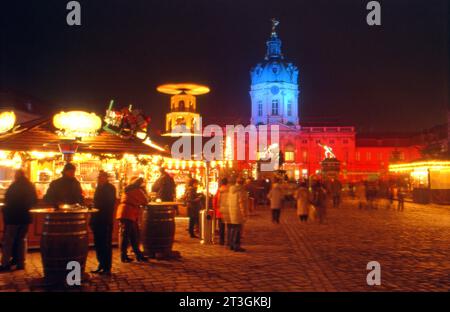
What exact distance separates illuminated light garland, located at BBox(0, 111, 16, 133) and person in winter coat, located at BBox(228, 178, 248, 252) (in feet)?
22.3

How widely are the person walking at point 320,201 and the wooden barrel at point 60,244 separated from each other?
1091 centimetres

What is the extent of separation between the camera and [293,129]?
7906cm

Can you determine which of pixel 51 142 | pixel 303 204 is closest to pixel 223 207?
pixel 51 142

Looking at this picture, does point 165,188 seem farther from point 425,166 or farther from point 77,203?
point 425,166

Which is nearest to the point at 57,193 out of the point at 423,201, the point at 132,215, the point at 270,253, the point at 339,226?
the point at 132,215

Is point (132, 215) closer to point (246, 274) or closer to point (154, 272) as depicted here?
point (154, 272)

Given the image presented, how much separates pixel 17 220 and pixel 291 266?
4966 millimetres

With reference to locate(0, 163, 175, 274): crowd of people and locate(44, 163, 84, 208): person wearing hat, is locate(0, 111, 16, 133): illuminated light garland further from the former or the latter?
locate(44, 163, 84, 208): person wearing hat

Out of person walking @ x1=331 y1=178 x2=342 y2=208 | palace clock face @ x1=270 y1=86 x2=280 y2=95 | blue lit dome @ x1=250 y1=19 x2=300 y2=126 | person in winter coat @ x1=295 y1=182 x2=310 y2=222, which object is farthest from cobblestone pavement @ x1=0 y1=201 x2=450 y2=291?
palace clock face @ x1=270 y1=86 x2=280 y2=95

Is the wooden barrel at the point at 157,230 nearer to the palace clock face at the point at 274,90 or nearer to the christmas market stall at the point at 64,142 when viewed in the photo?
the christmas market stall at the point at 64,142

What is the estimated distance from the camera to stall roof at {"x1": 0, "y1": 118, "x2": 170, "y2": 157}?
12820mm

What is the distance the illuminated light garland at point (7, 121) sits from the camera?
547 inches

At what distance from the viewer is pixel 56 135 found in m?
13.6

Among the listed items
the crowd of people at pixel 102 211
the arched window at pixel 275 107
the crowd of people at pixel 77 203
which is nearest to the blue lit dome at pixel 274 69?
the arched window at pixel 275 107
